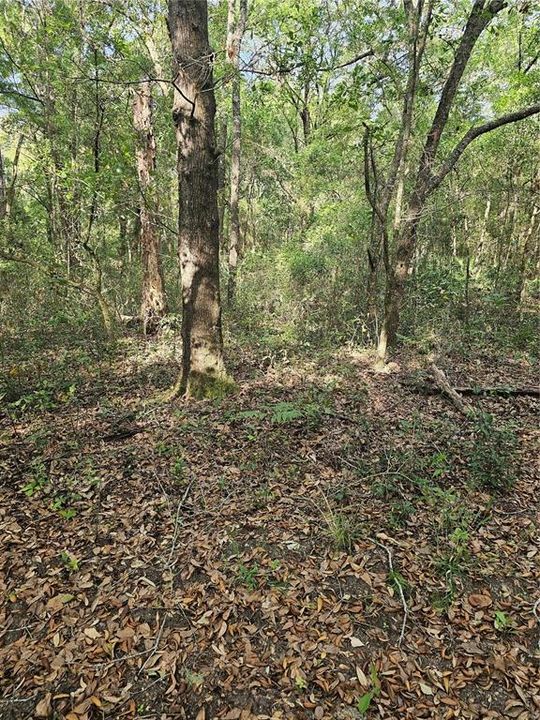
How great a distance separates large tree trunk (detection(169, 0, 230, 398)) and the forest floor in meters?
0.62

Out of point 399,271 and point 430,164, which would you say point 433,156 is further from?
point 399,271

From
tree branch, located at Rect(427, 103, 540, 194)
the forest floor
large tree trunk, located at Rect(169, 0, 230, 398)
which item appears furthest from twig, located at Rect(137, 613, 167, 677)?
tree branch, located at Rect(427, 103, 540, 194)

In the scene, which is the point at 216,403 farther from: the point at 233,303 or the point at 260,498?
the point at 233,303

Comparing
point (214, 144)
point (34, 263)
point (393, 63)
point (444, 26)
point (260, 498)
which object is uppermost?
point (444, 26)

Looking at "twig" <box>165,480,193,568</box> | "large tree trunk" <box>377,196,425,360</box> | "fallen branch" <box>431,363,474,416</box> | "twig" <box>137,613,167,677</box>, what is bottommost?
"twig" <box>137,613,167,677</box>

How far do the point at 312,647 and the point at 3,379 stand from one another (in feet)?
19.7

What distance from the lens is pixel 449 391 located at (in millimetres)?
6031

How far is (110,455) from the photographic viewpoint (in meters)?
4.62

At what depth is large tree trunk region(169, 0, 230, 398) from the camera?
4922 millimetres

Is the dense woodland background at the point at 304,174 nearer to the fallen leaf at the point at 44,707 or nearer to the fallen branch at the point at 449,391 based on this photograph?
the fallen branch at the point at 449,391

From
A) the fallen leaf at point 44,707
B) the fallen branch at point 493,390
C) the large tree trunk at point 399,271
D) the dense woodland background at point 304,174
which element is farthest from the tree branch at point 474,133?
the fallen leaf at point 44,707

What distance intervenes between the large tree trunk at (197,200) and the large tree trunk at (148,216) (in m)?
3.12

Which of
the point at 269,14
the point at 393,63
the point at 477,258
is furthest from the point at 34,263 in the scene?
the point at 477,258

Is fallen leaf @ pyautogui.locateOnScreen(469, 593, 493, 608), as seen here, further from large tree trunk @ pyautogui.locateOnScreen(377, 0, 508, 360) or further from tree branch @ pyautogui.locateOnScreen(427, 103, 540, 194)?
tree branch @ pyautogui.locateOnScreen(427, 103, 540, 194)
